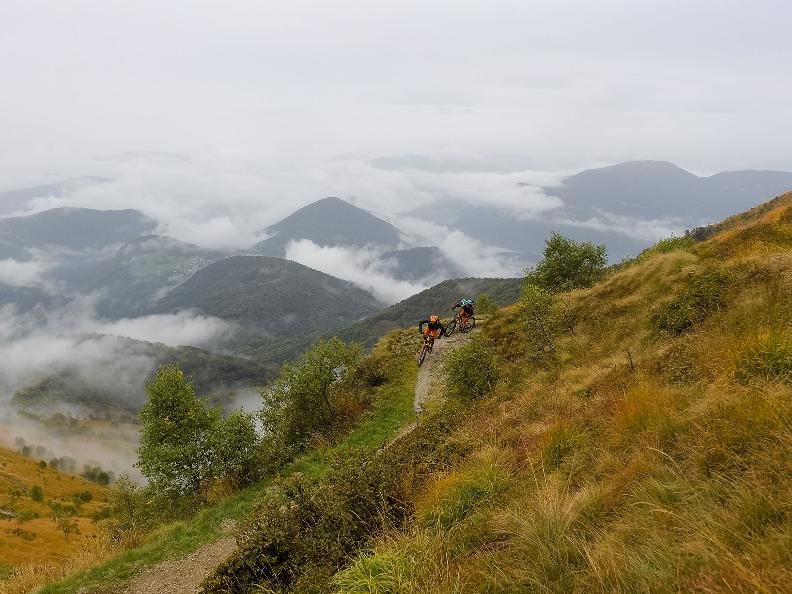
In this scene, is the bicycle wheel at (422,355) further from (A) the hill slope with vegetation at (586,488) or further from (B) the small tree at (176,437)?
(B) the small tree at (176,437)

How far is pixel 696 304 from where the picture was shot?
14.8m

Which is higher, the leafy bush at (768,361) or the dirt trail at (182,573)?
the leafy bush at (768,361)

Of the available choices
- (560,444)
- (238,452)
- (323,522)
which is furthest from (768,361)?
(238,452)

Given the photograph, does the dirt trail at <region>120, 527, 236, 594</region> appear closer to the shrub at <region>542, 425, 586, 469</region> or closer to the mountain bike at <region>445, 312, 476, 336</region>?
the shrub at <region>542, 425, 586, 469</region>

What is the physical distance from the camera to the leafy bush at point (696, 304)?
558 inches

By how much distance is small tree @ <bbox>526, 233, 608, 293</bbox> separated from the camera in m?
40.9

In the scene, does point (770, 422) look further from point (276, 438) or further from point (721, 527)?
point (276, 438)

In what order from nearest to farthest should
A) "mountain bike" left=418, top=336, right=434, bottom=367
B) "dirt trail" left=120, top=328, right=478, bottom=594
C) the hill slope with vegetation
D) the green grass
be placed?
the hill slope with vegetation → "dirt trail" left=120, top=328, right=478, bottom=594 → the green grass → "mountain bike" left=418, top=336, right=434, bottom=367

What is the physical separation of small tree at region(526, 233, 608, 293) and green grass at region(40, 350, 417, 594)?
19.1 m

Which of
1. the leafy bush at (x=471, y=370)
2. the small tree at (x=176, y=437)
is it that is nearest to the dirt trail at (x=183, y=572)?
the leafy bush at (x=471, y=370)

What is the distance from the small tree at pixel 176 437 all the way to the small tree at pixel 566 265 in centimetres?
2922

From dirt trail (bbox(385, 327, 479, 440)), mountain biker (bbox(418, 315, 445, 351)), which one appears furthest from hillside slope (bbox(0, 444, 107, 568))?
mountain biker (bbox(418, 315, 445, 351))

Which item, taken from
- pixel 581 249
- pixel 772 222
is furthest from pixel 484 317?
pixel 772 222

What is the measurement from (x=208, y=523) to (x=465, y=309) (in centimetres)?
2263
